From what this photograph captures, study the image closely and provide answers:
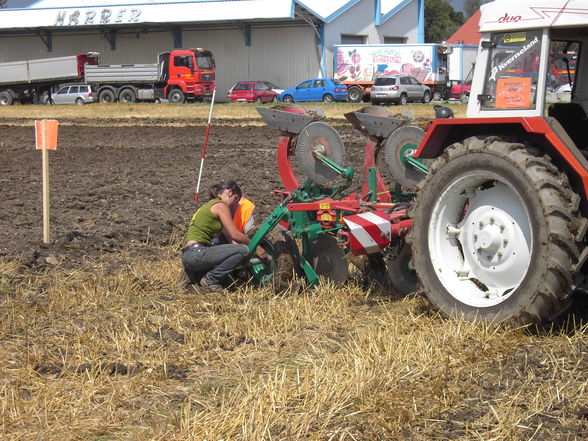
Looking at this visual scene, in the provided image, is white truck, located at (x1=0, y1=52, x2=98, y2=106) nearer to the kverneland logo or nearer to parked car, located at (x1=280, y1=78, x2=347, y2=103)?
parked car, located at (x1=280, y1=78, x2=347, y2=103)

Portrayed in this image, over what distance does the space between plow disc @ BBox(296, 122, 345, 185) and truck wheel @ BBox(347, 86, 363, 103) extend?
3872 centimetres

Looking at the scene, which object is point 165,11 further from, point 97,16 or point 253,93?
point 253,93

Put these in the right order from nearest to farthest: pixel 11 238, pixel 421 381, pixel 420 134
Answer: pixel 421 381, pixel 420 134, pixel 11 238

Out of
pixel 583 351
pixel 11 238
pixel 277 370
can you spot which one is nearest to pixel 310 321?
pixel 277 370

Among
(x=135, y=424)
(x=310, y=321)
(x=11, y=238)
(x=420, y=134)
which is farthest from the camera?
(x=11, y=238)

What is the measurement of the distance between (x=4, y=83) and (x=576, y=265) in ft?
152

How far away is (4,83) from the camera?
4706 centimetres

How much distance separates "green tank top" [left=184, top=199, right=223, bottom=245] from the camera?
7406mm

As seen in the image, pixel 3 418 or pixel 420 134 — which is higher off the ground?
pixel 420 134

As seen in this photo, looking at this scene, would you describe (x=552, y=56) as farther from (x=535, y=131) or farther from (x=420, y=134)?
(x=420, y=134)

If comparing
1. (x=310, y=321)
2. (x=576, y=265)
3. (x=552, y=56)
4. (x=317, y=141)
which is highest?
(x=552, y=56)

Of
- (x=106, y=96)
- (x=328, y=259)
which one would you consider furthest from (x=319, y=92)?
(x=328, y=259)

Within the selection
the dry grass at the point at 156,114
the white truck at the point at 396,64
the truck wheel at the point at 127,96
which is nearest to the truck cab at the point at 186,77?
the truck wheel at the point at 127,96

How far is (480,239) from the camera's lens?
560cm
